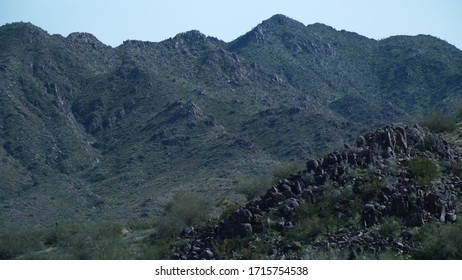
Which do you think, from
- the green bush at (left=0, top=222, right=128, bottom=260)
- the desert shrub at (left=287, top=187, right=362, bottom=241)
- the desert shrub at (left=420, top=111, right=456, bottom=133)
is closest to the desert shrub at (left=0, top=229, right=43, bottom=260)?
the green bush at (left=0, top=222, right=128, bottom=260)

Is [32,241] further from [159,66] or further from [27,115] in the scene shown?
[159,66]

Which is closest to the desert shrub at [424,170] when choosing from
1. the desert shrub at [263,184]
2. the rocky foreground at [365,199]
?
the rocky foreground at [365,199]

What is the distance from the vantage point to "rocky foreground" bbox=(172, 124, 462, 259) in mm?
23484

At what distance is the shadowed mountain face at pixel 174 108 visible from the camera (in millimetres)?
70750

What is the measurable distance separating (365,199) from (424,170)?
11.3ft

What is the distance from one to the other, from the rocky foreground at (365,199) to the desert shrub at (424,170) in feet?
0.14

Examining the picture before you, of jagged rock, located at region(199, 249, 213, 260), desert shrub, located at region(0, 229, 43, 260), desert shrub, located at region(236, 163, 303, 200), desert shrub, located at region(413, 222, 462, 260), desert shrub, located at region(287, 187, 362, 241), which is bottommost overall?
desert shrub, located at region(0, 229, 43, 260)

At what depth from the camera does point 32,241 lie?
1460 inches

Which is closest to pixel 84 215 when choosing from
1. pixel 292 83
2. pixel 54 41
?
pixel 54 41

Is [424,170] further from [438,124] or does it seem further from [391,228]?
[438,124]

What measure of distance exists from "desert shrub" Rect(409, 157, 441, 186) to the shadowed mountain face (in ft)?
96.7

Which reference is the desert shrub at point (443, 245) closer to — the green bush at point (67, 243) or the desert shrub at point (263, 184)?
the green bush at point (67, 243)

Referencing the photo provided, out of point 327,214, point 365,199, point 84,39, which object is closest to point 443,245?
point 365,199

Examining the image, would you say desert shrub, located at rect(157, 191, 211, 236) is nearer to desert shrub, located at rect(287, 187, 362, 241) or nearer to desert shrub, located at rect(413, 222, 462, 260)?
desert shrub, located at rect(287, 187, 362, 241)
